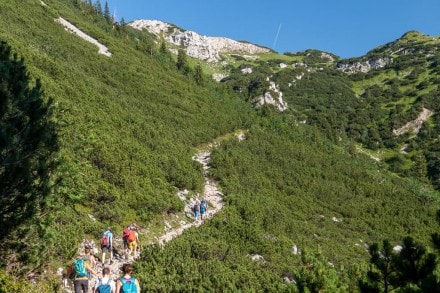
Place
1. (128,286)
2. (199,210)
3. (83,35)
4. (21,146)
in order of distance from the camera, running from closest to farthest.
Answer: (128,286), (21,146), (199,210), (83,35)

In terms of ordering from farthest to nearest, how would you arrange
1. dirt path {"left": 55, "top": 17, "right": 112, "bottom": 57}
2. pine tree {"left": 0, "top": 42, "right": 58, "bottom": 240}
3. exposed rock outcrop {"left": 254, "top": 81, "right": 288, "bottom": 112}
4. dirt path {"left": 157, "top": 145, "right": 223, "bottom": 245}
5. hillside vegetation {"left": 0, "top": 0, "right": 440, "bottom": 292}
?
exposed rock outcrop {"left": 254, "top": 81, "right": 288, "bottom": 112}
dirt path {"left": 55, "top": 17, "right": 112, "bottom": 57}
dirt path {"left": 157, "top": 145, "right": 223, "bottom": 245}
hillside vegetation {"left": 0, "top": 0, "right": 440, "bottom": 292}
pine tree {"left": 0, "top": 42, "right": 58, "bottom": 240}

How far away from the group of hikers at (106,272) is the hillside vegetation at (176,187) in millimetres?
751

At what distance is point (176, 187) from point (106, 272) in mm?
19012

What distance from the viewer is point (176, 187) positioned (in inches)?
1128

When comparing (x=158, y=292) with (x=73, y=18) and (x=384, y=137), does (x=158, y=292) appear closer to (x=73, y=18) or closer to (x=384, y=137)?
(x=73, y=18)

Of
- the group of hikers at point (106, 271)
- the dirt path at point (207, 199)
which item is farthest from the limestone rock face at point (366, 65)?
the group of hikers at point (106, 271)

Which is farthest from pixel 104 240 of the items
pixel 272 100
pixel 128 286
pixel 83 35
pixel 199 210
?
pixel 272 100

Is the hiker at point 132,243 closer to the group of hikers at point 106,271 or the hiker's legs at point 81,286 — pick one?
the group of hikers at point 106,271

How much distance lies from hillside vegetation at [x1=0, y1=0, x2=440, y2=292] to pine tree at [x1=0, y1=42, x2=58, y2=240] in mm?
146

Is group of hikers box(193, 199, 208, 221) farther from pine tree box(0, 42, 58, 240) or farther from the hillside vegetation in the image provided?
pine tree box(0, 42, 58, 240)

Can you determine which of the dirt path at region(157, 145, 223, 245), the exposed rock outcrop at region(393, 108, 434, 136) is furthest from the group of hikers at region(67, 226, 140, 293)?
the exposed rock outcrop at region(393, 108, 434, 136)

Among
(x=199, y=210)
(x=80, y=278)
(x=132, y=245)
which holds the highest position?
(x=80, y=278)

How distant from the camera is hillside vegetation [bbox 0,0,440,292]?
45.5 ft

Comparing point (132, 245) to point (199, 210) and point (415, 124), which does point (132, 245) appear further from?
point (415, 124)
